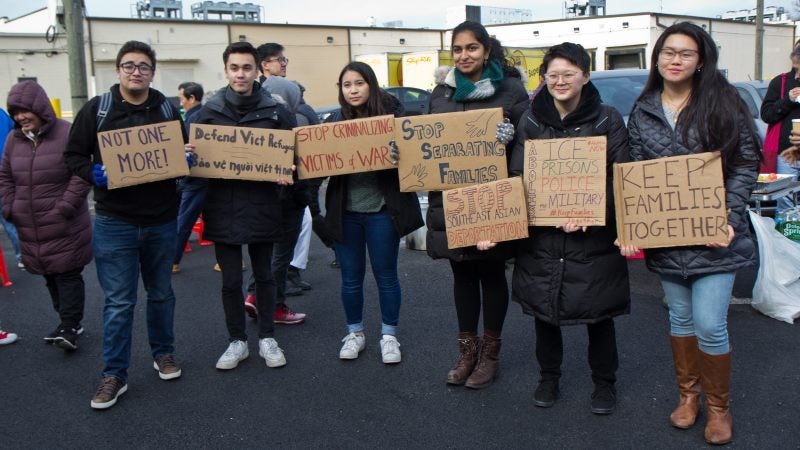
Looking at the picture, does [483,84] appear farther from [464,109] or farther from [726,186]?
[726,186]

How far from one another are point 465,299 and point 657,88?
1.59 metres

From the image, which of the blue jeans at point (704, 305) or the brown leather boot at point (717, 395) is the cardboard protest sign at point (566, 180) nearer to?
the blue jeans at point (704, 305)

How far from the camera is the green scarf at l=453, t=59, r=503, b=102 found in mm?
3949

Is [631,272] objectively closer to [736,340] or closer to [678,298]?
[736,340]

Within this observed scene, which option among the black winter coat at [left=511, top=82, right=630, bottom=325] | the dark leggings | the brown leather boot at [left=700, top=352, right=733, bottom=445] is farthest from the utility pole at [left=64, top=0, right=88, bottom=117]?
the brown leather boot at [left=700, top=352, right=733, bottom=445]

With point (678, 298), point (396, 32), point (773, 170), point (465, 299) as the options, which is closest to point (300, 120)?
point (465, 299)

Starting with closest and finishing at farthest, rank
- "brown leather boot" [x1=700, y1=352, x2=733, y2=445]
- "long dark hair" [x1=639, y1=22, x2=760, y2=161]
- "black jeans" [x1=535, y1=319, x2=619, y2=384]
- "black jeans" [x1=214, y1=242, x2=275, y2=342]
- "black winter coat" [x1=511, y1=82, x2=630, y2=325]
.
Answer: "long dark hair" [x1=639, y1=22, x2=760, y2=161] < "brown leather boot" [x1=700, y1=352, x2=733, y2=445] < "black winter coat" [x1=511, y1=82, x2=630, y2=325] < "black jeans" [x1=535, y1=319, x2=619, y2=384] < "black jeans" [x1=214, y1=242, x2=275, y2=342]

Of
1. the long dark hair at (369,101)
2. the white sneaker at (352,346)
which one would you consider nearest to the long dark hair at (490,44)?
the long dark hair at (369,101)

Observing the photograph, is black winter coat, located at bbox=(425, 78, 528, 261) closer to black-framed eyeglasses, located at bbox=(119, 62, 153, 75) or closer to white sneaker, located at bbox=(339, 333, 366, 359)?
white sneaker, located at bbox=(339, 333, 366, 359)

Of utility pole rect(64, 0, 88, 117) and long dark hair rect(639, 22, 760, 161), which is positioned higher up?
A: utility pole rect(64, 0, 88, 117)

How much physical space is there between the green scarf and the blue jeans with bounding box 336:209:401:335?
0.94 metres

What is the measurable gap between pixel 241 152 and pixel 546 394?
2251 millimetres

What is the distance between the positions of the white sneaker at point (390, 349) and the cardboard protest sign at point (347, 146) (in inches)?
45.6

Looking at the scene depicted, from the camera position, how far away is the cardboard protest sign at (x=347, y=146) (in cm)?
427
